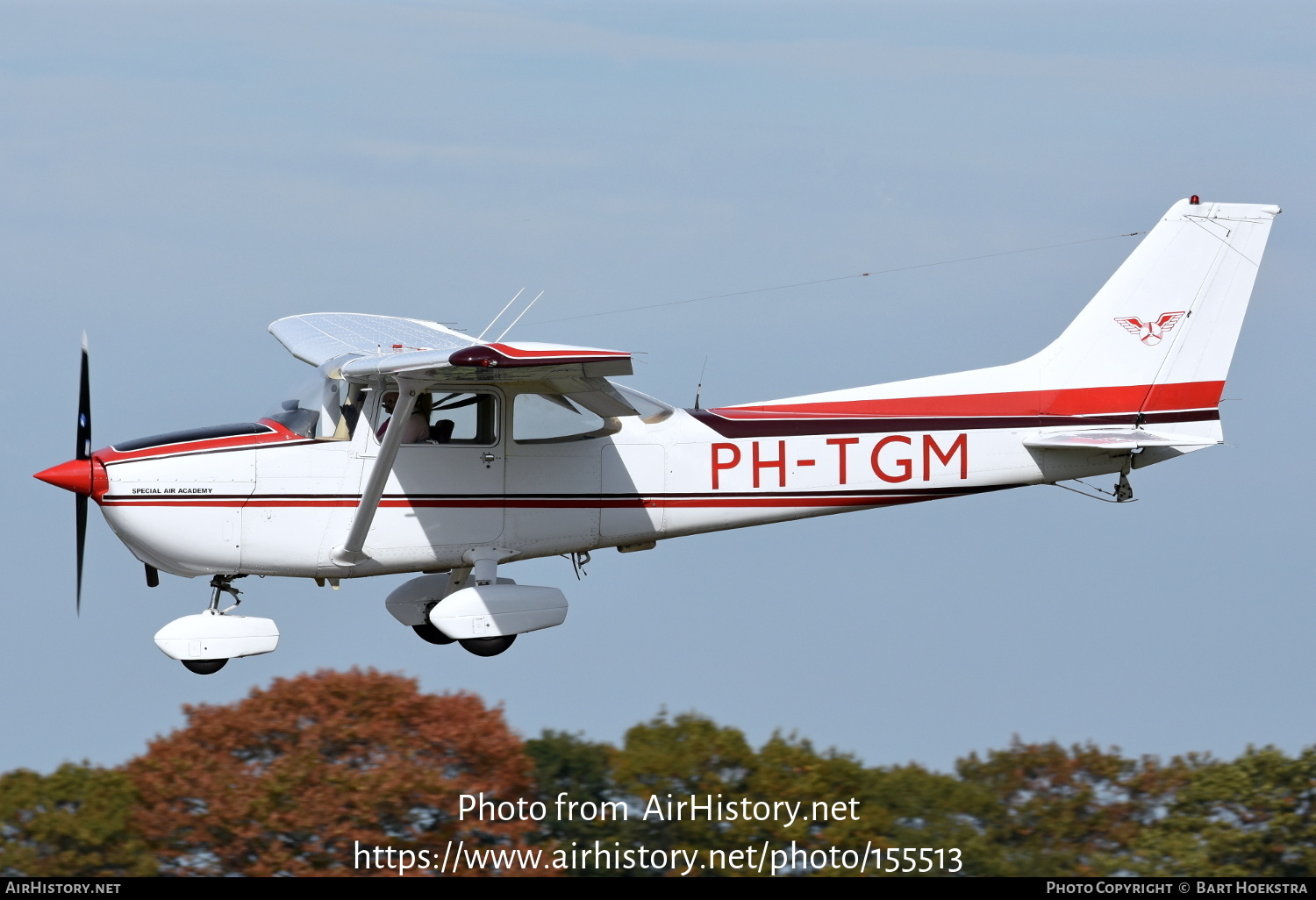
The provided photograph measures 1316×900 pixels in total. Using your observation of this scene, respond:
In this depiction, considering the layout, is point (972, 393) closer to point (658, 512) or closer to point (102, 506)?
point (658, 512)

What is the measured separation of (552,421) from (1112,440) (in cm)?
444

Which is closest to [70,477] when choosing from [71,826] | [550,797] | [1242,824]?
[71,826]

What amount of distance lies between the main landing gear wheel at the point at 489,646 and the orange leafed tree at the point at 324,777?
1.59 meters

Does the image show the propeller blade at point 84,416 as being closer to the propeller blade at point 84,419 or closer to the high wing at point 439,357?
the propeller blade at point 84,419

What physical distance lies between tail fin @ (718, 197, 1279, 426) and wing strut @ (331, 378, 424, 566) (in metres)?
3.39

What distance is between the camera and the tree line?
11.2 metres

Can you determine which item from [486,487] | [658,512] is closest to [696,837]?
[658,512]

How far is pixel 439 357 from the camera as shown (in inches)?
345

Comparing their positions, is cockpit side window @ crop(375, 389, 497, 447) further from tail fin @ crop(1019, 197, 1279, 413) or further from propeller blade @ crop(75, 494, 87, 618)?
tail fin @ crop(1019, 197, 1279, 413)

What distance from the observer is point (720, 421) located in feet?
35.6

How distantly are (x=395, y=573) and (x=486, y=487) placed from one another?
959 millimetres

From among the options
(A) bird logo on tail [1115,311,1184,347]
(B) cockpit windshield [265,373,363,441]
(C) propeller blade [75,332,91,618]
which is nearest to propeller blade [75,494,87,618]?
(C) propeller blade [75,332,91,618]

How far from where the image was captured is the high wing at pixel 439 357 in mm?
8656

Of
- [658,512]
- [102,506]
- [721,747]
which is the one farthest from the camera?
[721,747]
